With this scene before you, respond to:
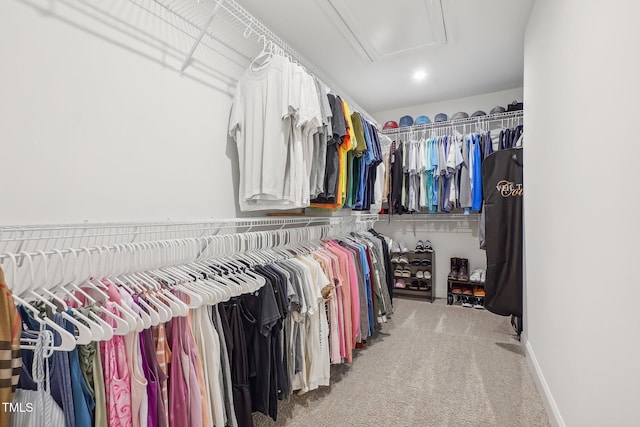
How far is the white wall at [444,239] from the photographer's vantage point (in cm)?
427

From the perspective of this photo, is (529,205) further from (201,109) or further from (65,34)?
(65,34)

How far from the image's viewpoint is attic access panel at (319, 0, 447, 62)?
7.64 feet

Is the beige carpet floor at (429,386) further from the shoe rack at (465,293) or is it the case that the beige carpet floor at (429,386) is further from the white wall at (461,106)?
the white wall at (461,106)

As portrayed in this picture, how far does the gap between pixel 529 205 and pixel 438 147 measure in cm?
177

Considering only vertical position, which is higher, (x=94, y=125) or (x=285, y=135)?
(x=285, y=135)

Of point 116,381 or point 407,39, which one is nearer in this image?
point 116,381

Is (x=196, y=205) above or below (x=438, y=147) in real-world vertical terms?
below

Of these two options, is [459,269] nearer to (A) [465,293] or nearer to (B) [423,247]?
(A) [465,293]

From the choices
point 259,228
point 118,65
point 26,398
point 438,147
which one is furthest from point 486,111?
point 26,398

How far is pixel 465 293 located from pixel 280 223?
285 centimetres

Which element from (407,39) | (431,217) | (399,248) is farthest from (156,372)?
(431,217)

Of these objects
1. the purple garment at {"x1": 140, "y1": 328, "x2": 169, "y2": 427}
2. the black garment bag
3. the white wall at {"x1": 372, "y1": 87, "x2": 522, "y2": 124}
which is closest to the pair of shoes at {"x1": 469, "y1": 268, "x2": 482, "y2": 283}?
the black garment bag

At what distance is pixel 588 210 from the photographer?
125cm

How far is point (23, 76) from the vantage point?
Answer: 1.26 m
